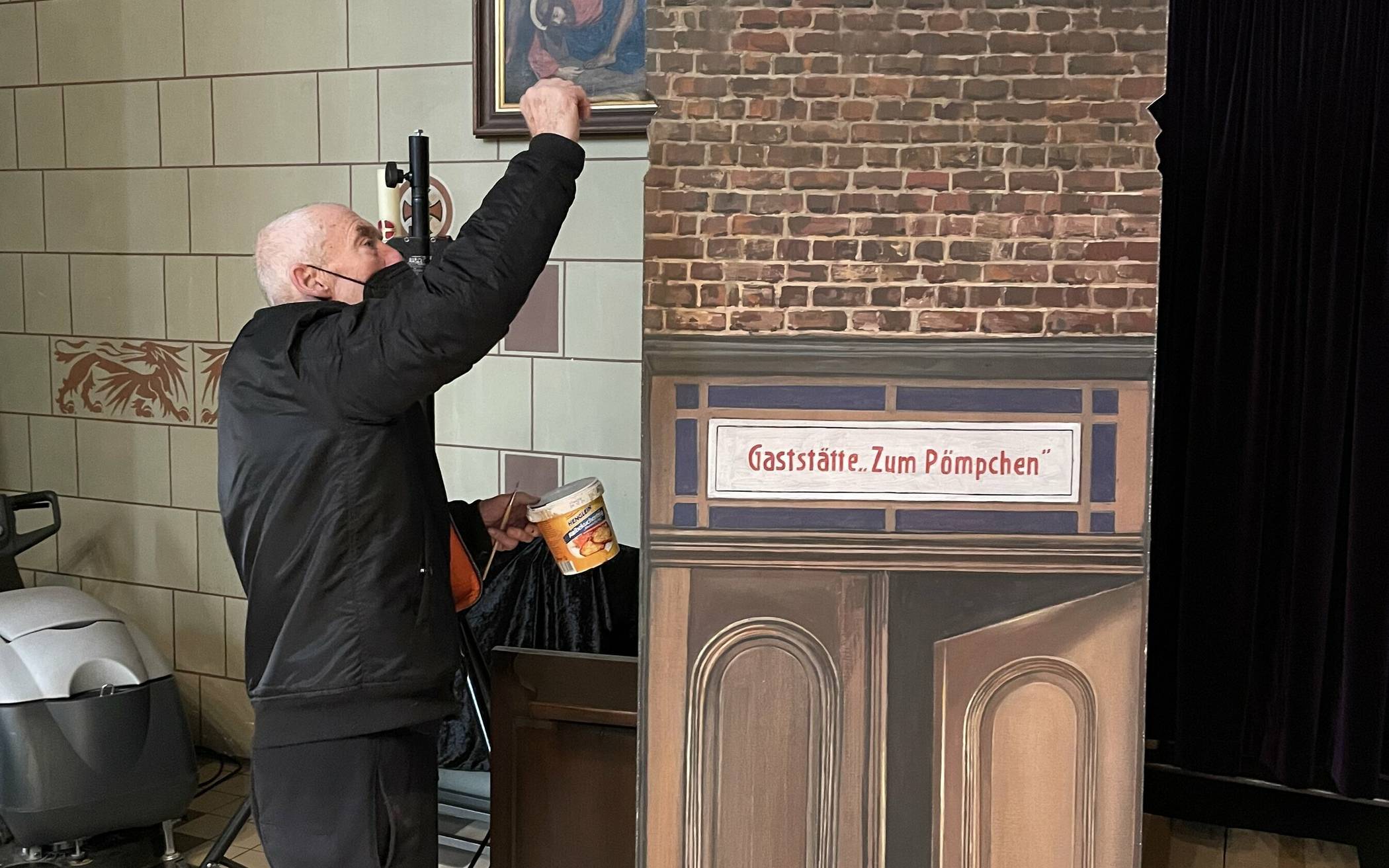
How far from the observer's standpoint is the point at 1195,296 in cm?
254

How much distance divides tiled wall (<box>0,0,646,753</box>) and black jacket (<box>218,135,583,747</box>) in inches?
38.9

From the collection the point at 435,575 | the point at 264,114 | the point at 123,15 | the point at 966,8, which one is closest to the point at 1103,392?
the point at 966,8

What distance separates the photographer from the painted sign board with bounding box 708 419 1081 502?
1551mm

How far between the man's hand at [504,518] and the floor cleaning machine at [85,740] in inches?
35.8

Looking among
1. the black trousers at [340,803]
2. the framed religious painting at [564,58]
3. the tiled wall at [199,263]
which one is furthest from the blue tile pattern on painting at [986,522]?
the framed religious painting at [564,58]

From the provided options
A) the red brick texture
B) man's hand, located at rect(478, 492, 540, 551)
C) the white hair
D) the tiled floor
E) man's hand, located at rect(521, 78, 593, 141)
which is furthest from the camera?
the tiled floor

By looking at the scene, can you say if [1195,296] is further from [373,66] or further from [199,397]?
[199,397]

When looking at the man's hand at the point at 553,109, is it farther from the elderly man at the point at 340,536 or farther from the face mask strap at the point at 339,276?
the face mask strap at the point at 339,276

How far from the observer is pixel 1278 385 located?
2465mm

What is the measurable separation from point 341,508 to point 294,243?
15.8 inches

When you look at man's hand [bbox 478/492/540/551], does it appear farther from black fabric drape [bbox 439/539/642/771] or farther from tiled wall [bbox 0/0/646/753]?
tiled wall [bbox 0/0/646/753]

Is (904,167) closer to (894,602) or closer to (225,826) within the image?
(894,602)

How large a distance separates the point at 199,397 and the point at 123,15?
101 cm

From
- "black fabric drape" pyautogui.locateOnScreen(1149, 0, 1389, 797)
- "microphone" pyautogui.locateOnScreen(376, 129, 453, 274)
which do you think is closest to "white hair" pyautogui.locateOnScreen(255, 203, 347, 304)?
Result: "microphone" pyautogui.locateOnScreen(376, 129, 453, 274)
